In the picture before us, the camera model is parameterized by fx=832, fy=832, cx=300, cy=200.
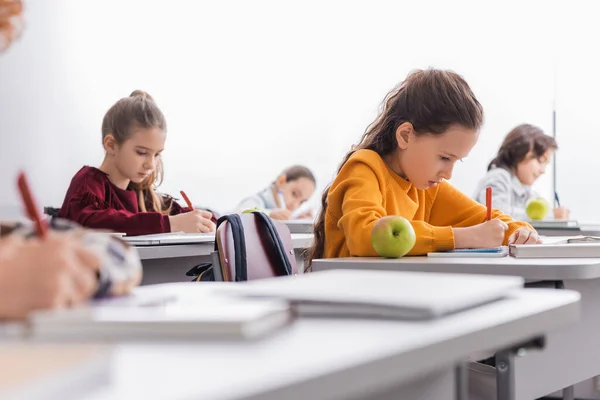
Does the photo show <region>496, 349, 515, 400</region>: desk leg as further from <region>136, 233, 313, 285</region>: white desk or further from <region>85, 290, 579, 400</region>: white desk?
<region>136, 233, 313, 285</region>: white desk

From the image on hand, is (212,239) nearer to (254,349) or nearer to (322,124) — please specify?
(254,349)

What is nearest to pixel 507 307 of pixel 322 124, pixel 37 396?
pixel 37 396

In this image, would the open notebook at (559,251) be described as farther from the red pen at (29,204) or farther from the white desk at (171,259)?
the red pen at (29,204)

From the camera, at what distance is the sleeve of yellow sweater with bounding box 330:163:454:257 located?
1.81 metres

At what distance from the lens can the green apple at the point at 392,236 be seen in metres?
1.67

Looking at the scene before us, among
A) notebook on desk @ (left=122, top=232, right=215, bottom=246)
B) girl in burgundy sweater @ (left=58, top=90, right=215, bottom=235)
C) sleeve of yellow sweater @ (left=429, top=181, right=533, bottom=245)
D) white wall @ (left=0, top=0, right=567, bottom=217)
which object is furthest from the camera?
white wall @ (left=0, top=0, right=567, bottom=217)

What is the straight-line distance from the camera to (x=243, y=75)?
217 inches

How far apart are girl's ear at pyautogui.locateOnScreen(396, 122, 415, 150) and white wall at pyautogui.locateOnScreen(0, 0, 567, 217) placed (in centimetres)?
234

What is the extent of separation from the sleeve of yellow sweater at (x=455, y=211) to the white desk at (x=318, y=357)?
1511mm

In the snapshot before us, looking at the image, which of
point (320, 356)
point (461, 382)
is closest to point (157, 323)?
point (320, 356)

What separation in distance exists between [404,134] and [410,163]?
3.0 inches

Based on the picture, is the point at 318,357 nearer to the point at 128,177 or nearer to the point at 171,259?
the point at 171,259

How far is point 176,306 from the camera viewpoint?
71 cm

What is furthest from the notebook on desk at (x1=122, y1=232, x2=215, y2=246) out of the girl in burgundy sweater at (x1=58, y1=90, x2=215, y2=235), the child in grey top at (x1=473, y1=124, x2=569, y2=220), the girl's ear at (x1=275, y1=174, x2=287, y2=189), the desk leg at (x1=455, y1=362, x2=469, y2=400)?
the girl's ear at (x1=275, y1=174, x2=287, y2=189)
